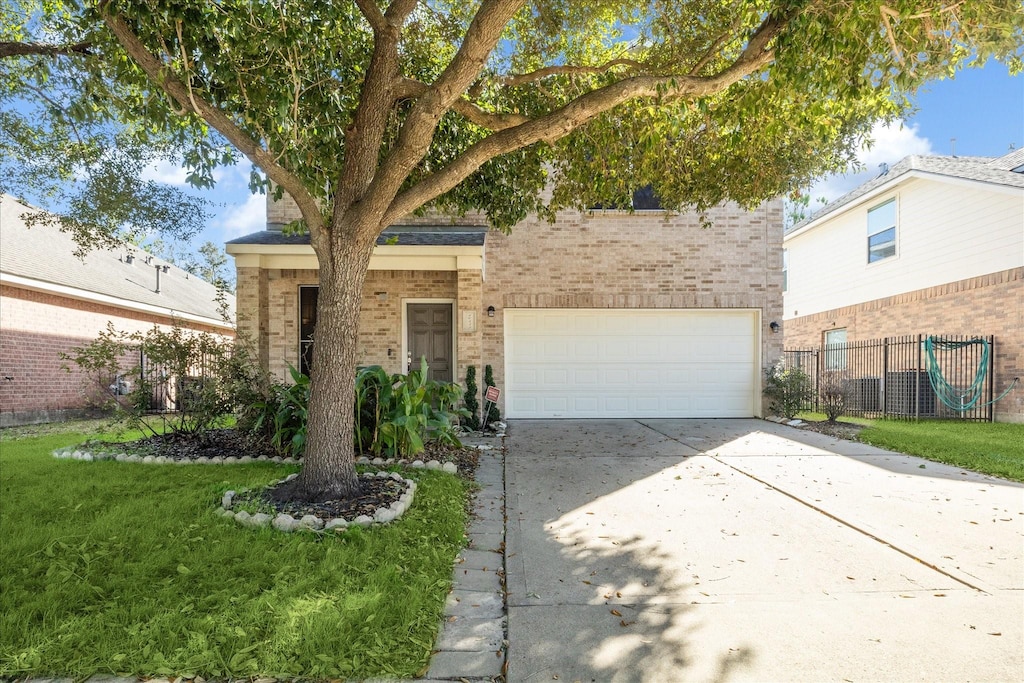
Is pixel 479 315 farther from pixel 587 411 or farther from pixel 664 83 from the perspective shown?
pixel 664 83

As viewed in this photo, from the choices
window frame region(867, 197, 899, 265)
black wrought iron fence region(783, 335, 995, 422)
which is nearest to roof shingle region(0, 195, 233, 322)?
black wrought iron fence region(783, 335, 995, 422)

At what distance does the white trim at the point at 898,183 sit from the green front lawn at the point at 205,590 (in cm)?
1229

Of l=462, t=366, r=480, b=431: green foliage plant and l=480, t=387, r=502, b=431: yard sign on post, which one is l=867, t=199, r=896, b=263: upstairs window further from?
l=462, t=366, r=480, b=431: green foliage plant

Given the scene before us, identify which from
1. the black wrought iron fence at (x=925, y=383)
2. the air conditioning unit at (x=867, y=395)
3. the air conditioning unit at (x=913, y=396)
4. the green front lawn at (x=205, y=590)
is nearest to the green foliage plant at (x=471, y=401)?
the green front lawn at (x=205, y=590)

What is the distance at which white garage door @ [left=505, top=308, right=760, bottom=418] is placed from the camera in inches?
422

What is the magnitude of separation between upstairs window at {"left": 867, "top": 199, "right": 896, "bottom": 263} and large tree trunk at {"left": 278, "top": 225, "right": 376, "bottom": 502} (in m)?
14.1

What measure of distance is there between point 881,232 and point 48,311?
63.8 feet

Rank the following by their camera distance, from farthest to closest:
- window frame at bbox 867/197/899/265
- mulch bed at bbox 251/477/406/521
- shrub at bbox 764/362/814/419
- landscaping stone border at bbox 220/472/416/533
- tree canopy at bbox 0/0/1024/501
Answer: window frame at bbox 867/197/899/265 → shrub at bbox 764/362/814/419 → tree canopy at bbox 0/0/1024/501 → mulch bed at bbox 251/477/406/521 → landscaping stone border at bbox 220/472/416/533

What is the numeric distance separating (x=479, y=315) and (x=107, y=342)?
5.05 metres

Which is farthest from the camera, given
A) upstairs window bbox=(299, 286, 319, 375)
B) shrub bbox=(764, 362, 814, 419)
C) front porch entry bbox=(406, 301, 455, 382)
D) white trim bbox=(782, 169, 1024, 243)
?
white trim bbox=(782, 169, 1024, 243)

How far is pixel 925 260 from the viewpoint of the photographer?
1248cm

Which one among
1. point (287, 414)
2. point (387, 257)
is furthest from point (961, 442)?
point (287, 414)

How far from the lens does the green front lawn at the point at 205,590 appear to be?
7.48 feet

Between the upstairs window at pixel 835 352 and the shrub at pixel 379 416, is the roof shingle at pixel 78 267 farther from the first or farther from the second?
the upstairs window at pixel 835 352
